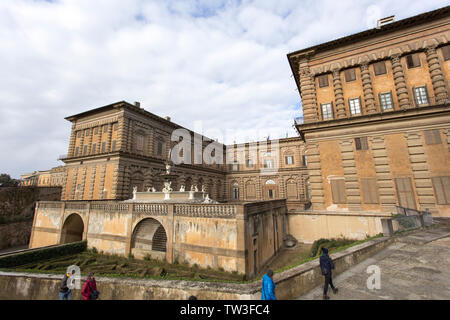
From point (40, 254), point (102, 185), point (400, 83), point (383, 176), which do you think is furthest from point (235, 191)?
point (40, 254)

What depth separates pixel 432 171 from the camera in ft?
49.0

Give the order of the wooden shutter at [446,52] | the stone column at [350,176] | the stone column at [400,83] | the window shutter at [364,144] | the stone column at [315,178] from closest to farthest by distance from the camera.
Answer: the wooden shutter at [446,52]
the stone column at [400,83]
the stone column at [350,176]
the window shutter at [364,144]
the stone column at [315,178]

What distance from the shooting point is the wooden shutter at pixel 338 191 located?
16875mm

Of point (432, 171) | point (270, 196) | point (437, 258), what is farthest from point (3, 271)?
point (270, 196)

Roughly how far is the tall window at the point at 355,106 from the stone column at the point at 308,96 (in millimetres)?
2796

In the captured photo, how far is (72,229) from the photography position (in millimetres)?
18750

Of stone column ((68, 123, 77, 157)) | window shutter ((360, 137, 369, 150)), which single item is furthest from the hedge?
window shutter ((360, 137, 369, 150))

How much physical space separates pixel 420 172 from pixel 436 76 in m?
7.43

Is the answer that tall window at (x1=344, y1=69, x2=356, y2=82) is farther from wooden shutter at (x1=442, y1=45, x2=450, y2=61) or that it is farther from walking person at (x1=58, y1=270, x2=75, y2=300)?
walking person at (x1=58, y1=270, x2=75, y2=300)

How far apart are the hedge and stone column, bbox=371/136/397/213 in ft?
76.4

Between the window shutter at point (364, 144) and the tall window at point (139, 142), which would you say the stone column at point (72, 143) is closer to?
the tall window at point (139, 142)

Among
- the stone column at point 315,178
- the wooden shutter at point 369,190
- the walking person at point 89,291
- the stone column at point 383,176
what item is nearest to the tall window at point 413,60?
the stone column at point 383,176

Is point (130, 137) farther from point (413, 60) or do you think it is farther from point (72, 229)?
point (413, 60)
